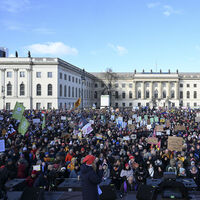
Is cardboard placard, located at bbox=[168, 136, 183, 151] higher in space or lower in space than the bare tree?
lower

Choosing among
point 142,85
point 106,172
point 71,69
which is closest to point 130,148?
point 106,172

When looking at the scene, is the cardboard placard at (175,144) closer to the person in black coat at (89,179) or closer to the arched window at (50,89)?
→ the person in black coat at (89,179)

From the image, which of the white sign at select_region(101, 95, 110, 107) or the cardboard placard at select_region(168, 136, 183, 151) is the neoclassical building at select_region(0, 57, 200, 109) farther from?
the cardboard placard at select_region(168, 136, 183, 151)

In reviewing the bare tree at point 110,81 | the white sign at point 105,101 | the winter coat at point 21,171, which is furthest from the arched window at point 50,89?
the winter coat at point 21,171

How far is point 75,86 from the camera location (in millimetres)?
67688

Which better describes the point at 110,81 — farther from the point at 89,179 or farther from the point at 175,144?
the point at 89,179

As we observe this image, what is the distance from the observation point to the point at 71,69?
63812mm

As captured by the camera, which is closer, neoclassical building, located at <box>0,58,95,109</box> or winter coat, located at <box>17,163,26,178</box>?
winter coat, located at <box>17,163,26,178</box>

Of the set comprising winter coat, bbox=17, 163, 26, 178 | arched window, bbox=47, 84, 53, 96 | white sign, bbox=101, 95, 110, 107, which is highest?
arched window, bbox=47, 84, 53, 96

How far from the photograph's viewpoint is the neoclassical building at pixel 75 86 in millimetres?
54844

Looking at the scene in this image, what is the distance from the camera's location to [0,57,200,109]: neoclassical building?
5484 centimetres

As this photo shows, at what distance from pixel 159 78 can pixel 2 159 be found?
78.7 meters

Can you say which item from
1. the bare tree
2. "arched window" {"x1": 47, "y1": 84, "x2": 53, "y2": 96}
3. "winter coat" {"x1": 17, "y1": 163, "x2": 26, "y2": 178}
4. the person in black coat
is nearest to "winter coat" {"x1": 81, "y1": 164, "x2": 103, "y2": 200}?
the person in black coat

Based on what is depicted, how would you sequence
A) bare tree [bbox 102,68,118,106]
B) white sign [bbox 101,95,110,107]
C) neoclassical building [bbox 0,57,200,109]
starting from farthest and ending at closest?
bare tree [bbox 102,68,118,106] < neoclassical building [bbox 0,57,200,109] < white sign [bbox 101,95,110,107]
